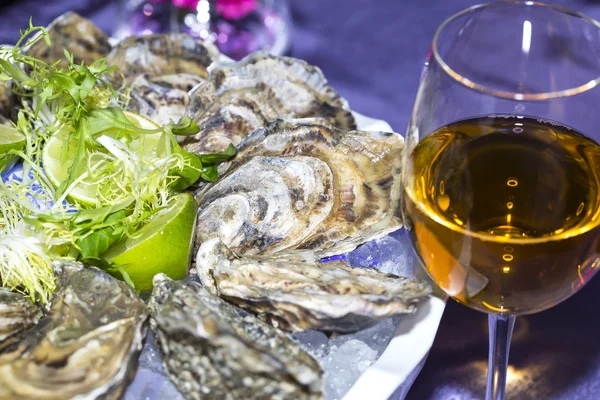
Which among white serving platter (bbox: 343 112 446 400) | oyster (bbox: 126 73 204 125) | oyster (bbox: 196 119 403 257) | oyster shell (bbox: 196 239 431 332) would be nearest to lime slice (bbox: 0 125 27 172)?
oyster (bbox: 126 73 204 125)

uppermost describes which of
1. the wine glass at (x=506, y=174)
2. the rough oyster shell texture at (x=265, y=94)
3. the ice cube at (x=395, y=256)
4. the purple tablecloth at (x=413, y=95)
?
the wine glass at (x=506, y=174)

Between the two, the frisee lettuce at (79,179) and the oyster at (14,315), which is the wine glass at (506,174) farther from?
the oyster at (14,315)

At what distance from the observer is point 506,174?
3.12 feet

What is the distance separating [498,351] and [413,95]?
2.80 ft

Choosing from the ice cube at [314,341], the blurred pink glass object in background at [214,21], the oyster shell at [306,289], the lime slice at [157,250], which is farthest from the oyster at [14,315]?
the blurred pink glass object in background at [214,21]

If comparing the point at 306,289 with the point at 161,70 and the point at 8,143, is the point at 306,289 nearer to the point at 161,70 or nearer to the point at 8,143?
the point at 8,143

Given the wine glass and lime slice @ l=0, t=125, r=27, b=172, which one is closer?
the wine glass

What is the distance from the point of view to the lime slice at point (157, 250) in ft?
3.53

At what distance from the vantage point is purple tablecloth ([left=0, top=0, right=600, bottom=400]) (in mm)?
1276

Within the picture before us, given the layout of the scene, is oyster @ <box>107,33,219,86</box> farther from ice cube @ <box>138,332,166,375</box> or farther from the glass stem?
the glass stem

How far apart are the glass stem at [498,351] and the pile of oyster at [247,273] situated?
0.52 feet

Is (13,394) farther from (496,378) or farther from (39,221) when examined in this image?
(496,378)

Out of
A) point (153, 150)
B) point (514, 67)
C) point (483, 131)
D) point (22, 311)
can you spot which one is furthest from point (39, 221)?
point (514, 67)

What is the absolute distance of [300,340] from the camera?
3.38 feet
